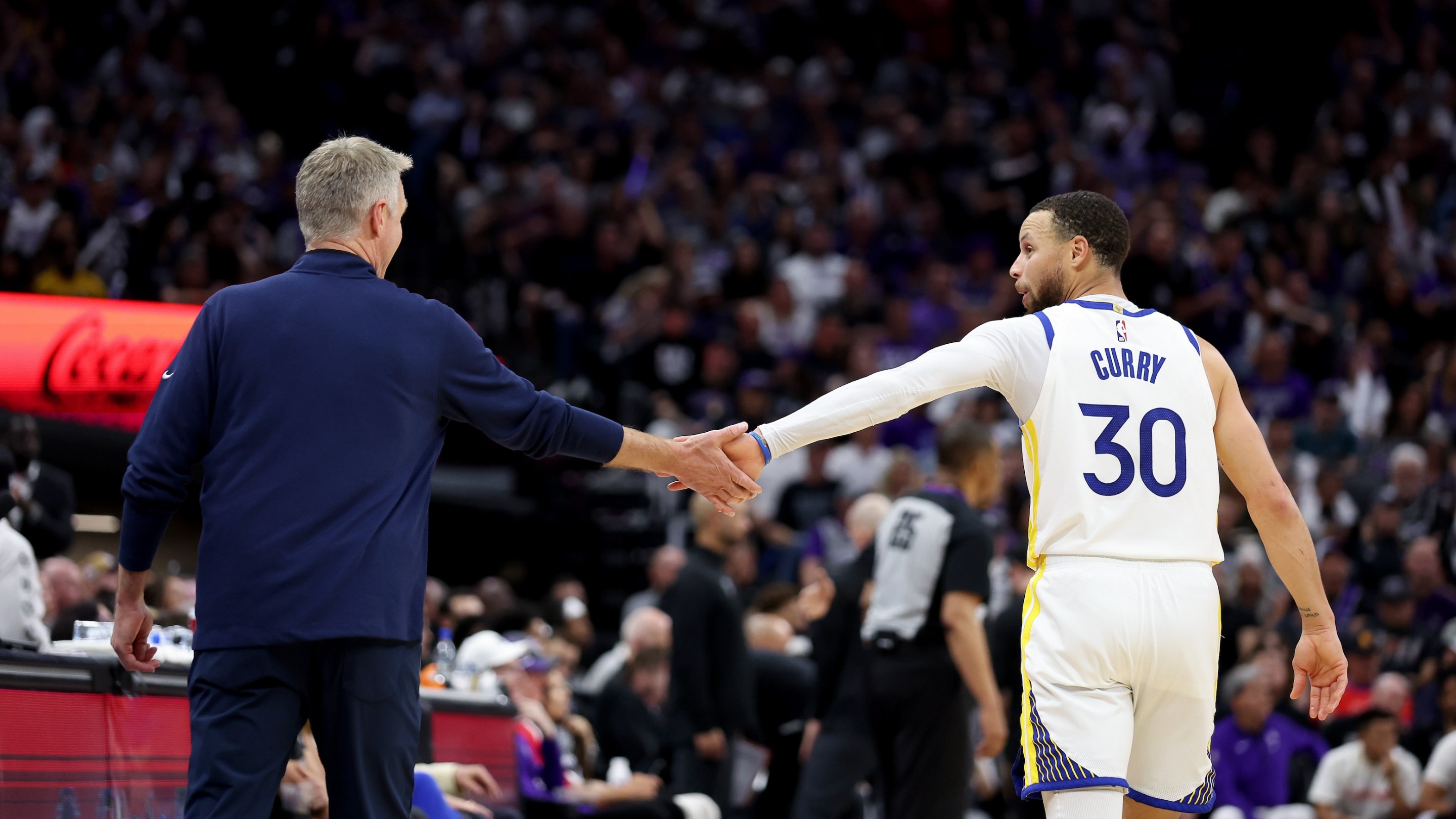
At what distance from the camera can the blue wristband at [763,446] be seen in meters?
4.54

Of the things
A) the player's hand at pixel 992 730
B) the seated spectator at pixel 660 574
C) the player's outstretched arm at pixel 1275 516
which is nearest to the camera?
the player's outstretched arm at pixel 1275 516

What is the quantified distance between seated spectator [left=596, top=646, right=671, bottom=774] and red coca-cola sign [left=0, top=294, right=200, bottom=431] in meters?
3.44

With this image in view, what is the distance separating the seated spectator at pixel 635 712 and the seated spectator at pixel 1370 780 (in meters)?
4.16

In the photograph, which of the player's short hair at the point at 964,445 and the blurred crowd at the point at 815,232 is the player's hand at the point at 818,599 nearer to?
the blurred crowd at the point at 815,232

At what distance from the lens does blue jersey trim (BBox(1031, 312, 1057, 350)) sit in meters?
4.18

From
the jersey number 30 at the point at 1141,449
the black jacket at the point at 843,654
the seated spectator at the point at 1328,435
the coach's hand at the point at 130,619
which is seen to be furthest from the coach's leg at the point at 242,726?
the seated spectator at the point at 1328,435

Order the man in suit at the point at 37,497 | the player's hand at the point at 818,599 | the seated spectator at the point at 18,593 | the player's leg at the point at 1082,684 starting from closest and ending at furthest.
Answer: the player's leg at the point at 1082,684
the seated spectator at the point at 18,593
the man in suit at the point at 37,497
the player's hand at the point at 818,599

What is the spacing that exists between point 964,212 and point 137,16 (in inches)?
368

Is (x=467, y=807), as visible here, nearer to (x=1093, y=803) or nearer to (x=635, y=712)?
(x=1093, y=803)

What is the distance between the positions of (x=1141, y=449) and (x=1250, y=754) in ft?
22.2

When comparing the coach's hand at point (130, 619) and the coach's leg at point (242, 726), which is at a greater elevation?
the coach's hand at point (130, 619)

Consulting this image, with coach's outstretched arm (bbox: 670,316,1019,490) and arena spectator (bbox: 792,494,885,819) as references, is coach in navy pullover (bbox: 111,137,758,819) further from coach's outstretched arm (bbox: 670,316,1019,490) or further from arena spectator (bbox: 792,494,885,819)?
arena spectator (bbox: 792,494,885,819)

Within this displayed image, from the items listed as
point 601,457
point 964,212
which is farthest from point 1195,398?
point 964,212

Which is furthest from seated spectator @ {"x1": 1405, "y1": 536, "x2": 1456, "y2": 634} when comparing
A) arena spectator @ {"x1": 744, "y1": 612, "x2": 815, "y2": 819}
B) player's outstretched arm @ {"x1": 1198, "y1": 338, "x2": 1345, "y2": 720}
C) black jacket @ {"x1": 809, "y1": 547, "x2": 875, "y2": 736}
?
player's outstretched arm @ {"x1": 1198, "y1": 338, "x2": 1345, "y2": 720}
